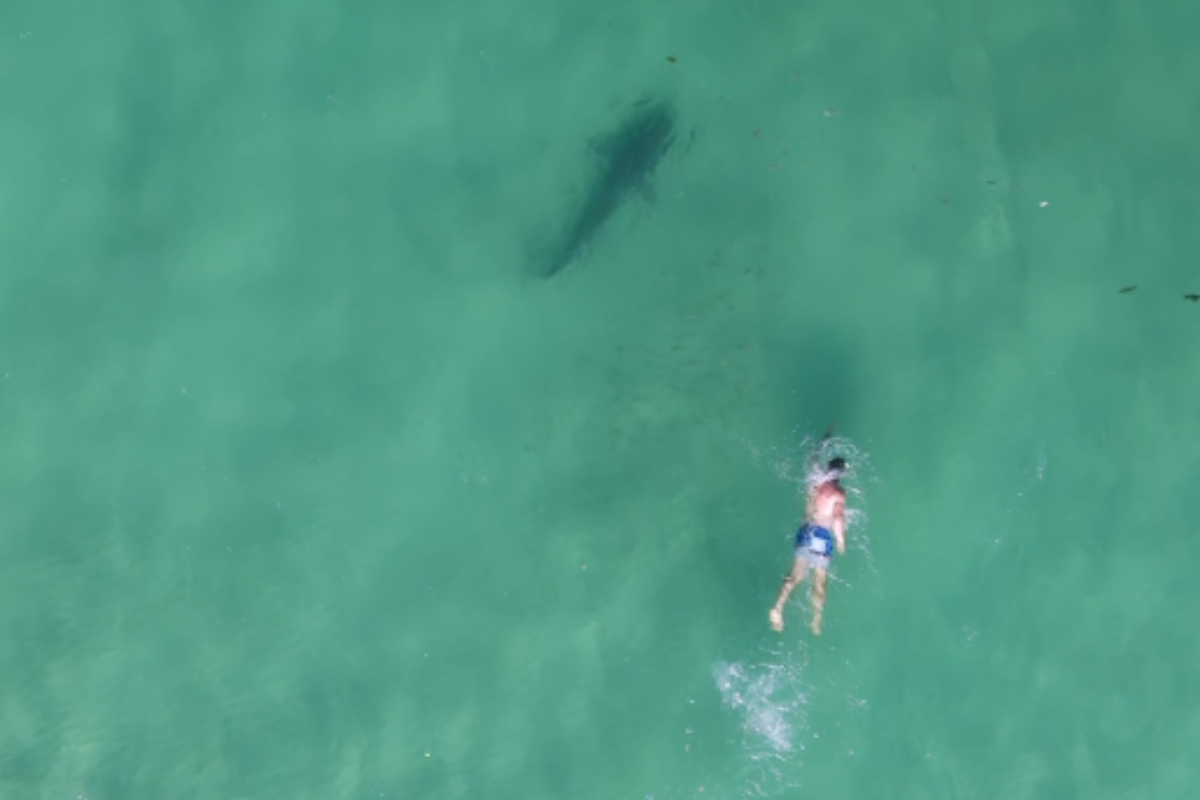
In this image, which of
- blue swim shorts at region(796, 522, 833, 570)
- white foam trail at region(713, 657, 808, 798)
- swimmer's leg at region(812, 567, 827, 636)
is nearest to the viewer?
blue swim shorts at region(796, 522, 833, 570)

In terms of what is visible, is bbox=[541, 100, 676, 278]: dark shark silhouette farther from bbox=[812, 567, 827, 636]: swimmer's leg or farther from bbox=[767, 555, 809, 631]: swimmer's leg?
bbox=[812, 567, 827, 636]: swimmer's leg

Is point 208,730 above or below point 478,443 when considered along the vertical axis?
below

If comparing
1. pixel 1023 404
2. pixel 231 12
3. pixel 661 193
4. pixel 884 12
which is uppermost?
pixel 884 12

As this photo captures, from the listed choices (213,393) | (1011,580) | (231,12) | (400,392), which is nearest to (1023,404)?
(1011,580)

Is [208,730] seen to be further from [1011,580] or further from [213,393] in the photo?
[1011,580]

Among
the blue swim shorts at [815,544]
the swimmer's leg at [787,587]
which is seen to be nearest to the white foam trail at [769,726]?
the swimmer's leg at [787,587]

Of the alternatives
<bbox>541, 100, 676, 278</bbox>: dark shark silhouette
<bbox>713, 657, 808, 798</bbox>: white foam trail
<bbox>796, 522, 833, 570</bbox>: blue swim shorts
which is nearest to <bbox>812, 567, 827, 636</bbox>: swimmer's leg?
<bbox>796, 522, 833, 570</bbox>: blue swim shorts
